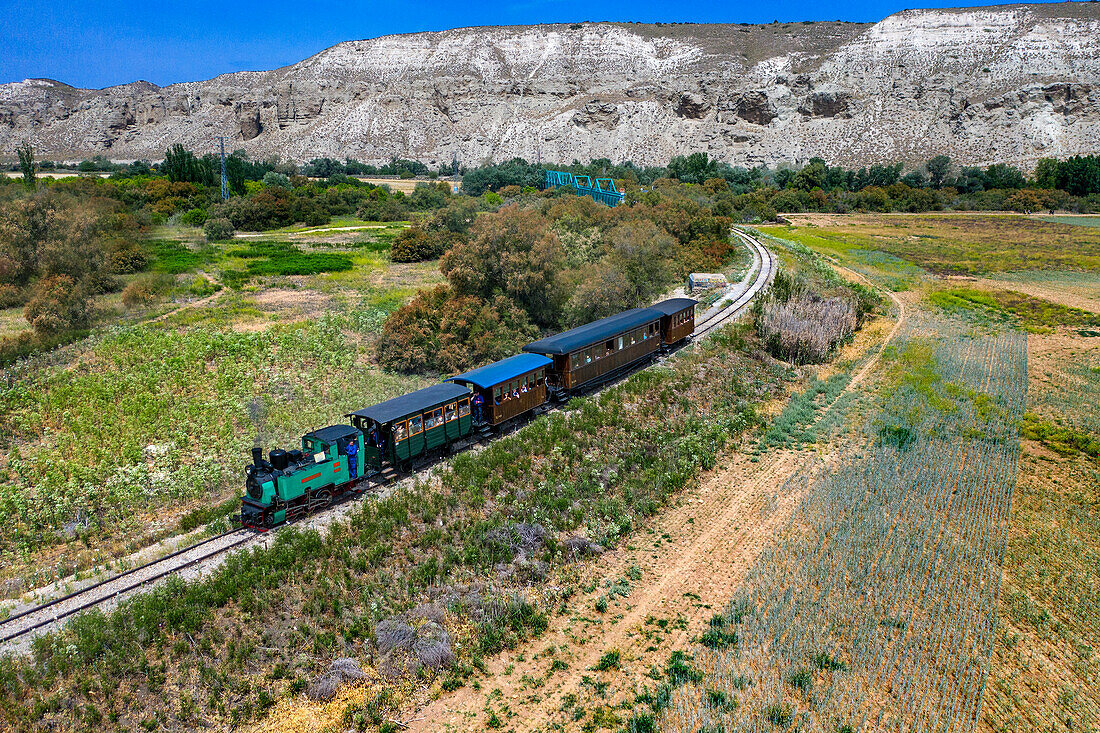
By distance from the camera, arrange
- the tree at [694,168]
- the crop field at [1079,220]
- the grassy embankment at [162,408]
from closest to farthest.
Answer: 1. the grassy embankment at [162,408]
2. the crop field at [1079,220]
3. the tree at [694,168]

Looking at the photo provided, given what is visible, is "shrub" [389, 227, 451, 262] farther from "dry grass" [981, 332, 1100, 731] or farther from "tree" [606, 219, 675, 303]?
"dry grass" [981, 332, 1100, 731]

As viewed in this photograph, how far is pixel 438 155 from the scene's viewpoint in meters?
137

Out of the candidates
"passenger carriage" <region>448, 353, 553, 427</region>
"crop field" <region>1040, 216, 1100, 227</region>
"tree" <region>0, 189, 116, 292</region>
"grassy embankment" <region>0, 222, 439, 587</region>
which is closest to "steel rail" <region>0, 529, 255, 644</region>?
"grassy embankment" <region>0, 222, 439, 587</region>

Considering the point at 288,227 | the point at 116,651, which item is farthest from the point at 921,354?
the point at 288,227

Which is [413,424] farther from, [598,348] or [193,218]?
[193,218]

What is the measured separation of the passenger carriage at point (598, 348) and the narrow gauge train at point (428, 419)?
42mm

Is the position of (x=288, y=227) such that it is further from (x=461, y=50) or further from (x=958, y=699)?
(x=461, y=50)

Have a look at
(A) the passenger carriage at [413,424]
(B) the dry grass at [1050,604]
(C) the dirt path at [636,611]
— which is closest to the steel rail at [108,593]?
(A) the passenger carriage at [413,424]

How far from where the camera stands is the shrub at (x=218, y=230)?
67125 millimetres

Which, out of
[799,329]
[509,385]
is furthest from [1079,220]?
[509,385]

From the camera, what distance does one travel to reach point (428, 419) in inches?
762

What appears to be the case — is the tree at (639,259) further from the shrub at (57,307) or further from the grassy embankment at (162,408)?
the shrub at (57,307)

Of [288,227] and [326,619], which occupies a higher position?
[288,227]

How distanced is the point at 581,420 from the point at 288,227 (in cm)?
6775
